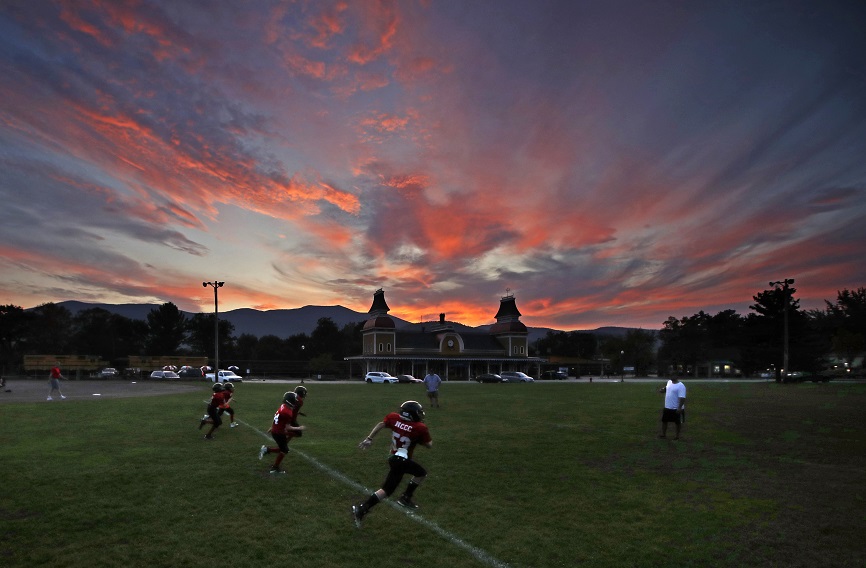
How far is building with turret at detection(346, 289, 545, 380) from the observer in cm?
9250

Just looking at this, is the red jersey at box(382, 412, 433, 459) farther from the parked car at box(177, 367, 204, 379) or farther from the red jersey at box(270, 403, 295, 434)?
the parked car at box(177, 367, 204, 379)

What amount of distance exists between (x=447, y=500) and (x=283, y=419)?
4.34m

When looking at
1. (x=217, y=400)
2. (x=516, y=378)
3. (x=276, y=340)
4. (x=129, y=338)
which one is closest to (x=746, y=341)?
(x=516, y=378)

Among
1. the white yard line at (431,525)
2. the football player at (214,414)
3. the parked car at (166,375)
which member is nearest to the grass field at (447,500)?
the white yard line at (431,525)

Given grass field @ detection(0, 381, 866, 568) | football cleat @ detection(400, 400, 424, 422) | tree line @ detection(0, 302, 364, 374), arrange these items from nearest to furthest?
grass field @ detection(0, 381, 866, 568) → football cleat @ detection(400, 400, 424, 422) → tree line @ detection(0, 302, 364, 374)

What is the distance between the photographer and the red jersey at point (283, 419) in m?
11.5

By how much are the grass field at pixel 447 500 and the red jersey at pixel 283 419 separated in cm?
103

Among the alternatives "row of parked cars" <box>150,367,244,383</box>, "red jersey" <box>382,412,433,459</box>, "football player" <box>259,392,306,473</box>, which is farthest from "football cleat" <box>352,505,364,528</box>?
"row of parked cars" <box>150,367,244,383</box>

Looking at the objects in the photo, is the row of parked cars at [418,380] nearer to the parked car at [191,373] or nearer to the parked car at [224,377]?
the parked car at [224,377]

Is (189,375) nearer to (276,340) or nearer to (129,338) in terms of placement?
(129,338)

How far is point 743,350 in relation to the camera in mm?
66688

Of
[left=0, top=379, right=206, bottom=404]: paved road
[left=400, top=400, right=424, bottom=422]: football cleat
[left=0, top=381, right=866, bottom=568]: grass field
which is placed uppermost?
[left=400, top=400, right=424, bottom=422]: football cleat

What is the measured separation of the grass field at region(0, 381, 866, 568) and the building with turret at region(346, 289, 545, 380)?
240ft

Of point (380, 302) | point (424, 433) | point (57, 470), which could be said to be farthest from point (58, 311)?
point (424, 433)
